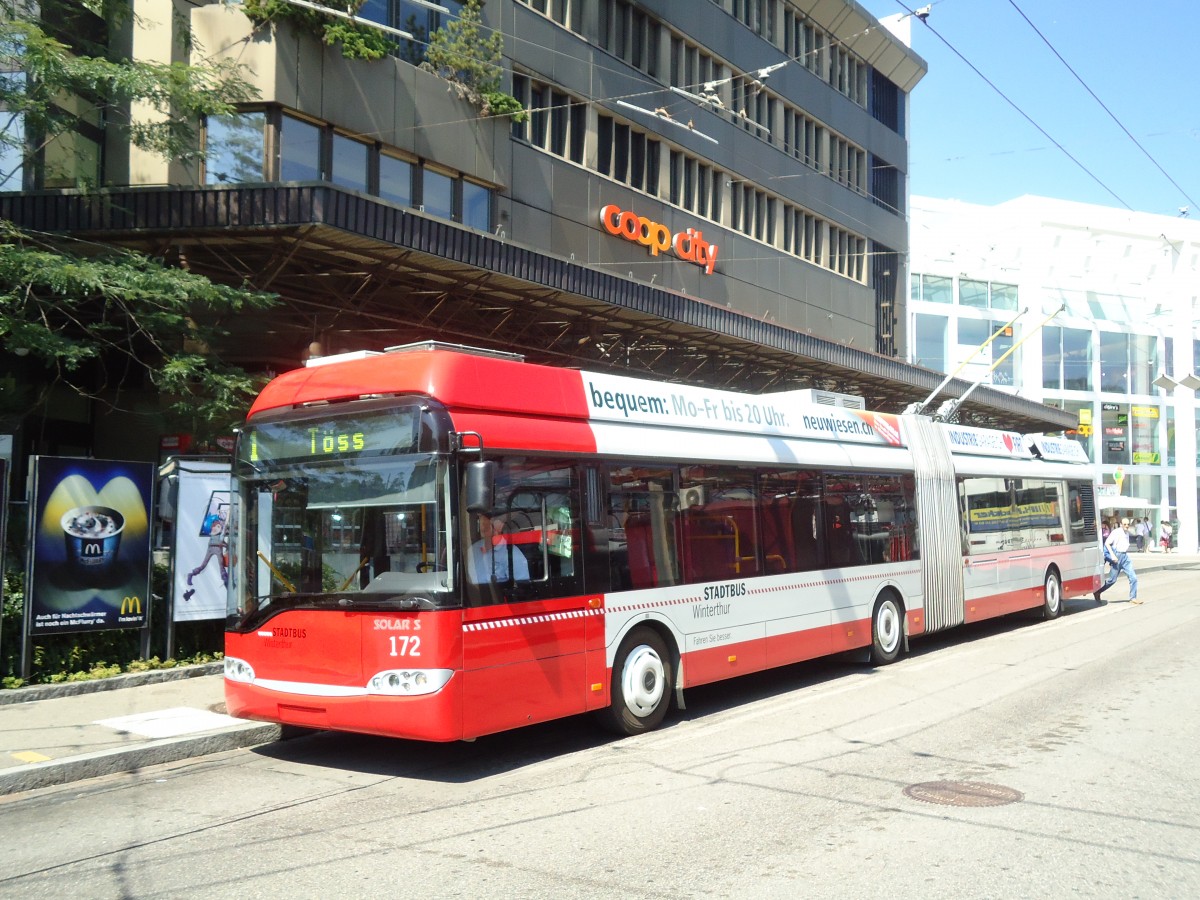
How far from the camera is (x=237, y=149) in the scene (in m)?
17.1

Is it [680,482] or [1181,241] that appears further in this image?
[1181,241]

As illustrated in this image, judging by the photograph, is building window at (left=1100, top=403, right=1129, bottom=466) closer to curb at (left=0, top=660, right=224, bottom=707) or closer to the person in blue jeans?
the person in blue jeans

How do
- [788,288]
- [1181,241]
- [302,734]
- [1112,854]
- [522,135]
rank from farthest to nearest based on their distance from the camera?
[1181,241] → [788,288] → [522,135] → [302,734] → [1112,854]

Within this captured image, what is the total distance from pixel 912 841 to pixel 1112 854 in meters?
1.05

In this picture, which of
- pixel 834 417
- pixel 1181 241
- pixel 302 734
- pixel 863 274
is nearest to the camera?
pixel 302 734

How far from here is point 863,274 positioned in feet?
123

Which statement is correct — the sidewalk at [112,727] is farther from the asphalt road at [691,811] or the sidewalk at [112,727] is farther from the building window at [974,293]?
the building window at [974,293]

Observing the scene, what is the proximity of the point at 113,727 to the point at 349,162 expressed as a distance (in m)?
11.5

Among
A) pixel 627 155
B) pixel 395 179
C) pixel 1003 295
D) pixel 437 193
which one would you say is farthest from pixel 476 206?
pixel 1003 295

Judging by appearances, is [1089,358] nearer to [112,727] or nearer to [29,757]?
[112,727]

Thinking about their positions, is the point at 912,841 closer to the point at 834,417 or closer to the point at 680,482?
the point at 680,482

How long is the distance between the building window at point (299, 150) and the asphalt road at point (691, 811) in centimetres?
1042

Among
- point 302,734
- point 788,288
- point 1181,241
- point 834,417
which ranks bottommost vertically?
point 302,734

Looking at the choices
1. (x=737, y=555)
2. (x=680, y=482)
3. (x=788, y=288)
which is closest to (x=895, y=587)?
(x=737, y=555)
